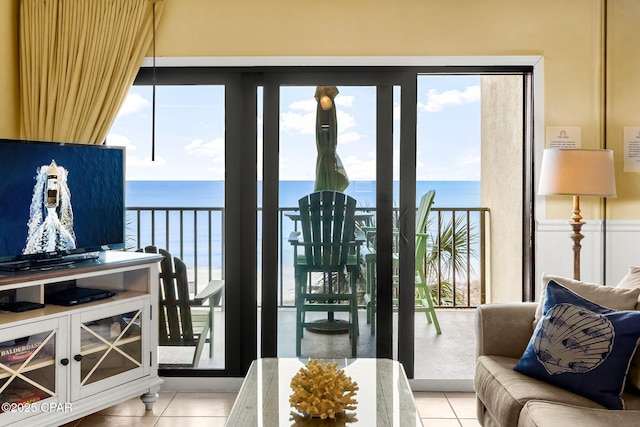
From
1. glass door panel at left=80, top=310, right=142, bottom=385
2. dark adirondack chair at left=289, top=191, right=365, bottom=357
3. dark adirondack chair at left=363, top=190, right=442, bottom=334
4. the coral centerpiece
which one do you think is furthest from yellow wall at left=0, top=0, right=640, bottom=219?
the coral centerpiece

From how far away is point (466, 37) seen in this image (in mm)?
3326

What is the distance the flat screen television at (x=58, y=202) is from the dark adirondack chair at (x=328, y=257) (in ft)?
3.72

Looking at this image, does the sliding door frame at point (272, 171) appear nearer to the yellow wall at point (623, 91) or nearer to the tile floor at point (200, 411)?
the tile floor at point (200, 411)

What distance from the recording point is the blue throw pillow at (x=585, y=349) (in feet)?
6.72

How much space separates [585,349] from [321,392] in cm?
111

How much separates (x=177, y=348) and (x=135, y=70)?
1.83 m

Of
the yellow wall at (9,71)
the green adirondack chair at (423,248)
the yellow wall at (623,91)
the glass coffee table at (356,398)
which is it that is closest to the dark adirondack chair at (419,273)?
the green adirondack chair at (423,248)

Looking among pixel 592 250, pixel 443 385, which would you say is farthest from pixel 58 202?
pixel 592 250

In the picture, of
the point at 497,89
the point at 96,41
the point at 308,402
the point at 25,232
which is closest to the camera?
the point at 308,402

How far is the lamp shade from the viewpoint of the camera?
282 cm

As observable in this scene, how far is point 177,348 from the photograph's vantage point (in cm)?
347

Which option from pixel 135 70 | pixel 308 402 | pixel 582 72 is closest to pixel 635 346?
pixel 308 402

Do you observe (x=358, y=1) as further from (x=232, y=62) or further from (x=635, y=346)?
(x=635, y=346)

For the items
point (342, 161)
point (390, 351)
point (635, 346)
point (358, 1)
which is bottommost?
point (390, 351)
